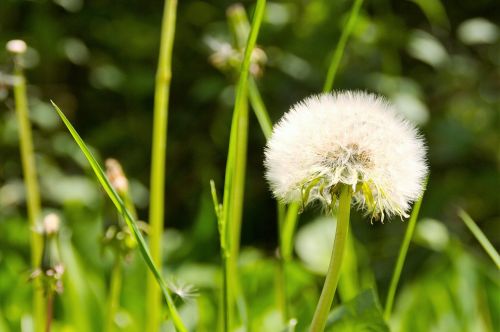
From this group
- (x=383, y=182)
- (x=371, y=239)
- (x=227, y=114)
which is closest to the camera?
(x=383, y=182)

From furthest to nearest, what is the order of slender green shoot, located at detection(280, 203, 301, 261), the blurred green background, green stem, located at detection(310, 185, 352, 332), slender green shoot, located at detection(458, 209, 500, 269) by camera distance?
1. the blurred green background
2. slender green shoot, located at detection(280, 203, 301, 261)
3. slender green shoot, located at detection(458, 209, 500, 269)
4. green stem, located at detection(310, 185, 352, 332)

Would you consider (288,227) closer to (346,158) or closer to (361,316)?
(361,316)

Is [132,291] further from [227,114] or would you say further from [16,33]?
[16,33]

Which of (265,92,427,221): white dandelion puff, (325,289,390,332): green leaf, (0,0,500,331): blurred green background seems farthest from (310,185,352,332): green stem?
(0,0,500,331): blurred green background

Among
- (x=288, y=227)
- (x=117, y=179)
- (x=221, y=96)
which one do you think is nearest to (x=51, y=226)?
(x=117, y=179)

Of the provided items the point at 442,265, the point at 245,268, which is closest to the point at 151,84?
the point at 245,268

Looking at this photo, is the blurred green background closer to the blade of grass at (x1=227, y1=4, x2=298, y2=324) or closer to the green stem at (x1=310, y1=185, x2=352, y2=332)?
the blade of grass at (x1=227, y1=4, x2=298, y2=324)

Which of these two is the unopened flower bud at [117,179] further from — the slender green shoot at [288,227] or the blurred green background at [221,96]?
the blurred green background at [221,96]
